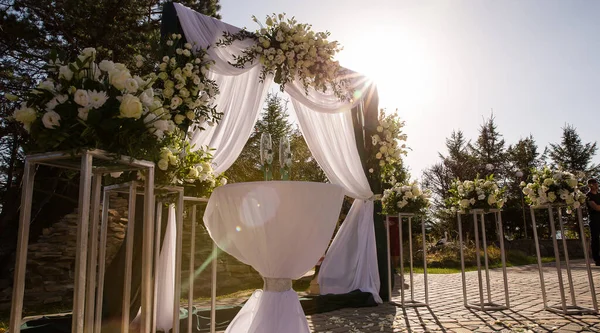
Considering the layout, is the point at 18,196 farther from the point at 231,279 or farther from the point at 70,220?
the point at 231,279

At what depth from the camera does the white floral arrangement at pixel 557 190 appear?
178 inches

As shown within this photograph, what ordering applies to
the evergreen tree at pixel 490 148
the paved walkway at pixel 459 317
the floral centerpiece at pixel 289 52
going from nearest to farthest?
the paved walkway at pixel 459 317
the floral centerpiece at pixel 289 52
the evergreen tree at pixel 490 148

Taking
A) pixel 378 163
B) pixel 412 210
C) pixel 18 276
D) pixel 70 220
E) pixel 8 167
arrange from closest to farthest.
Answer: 1. pixel 18 276
2. pixel 412 210
3. pixel 378 163
4. pixel 70 220
5. pixel 8 167

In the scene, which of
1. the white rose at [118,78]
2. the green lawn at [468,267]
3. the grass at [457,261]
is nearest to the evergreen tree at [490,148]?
the green lawn at [468,267]

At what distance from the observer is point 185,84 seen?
3.71m

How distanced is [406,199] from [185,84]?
3175 millimetres

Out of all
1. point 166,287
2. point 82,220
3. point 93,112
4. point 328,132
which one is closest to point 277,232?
point 82,220

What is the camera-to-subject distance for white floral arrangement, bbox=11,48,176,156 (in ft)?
5.90

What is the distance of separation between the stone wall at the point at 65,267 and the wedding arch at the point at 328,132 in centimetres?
261

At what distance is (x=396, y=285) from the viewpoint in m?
7.70

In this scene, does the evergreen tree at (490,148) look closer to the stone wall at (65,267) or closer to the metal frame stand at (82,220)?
the stone wall at (65,267)

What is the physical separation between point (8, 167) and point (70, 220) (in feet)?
5.70

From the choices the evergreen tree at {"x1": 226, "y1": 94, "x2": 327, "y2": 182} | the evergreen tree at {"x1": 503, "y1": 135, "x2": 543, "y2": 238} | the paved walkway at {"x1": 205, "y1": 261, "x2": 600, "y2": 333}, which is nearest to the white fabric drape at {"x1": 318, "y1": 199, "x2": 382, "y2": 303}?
the paved walkway at {"x1": 205, "y1": 261, "x2": 600, "y2": 333}

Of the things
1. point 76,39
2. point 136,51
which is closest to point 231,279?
point 136,51
